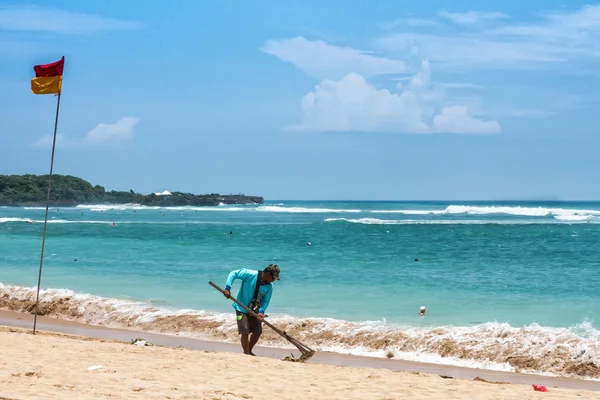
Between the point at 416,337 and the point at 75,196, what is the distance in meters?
141

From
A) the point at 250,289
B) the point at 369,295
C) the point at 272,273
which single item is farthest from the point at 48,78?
the point at 369,295

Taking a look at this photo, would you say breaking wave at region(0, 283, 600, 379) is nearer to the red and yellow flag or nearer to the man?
the man

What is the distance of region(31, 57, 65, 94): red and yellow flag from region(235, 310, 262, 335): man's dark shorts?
16.0 ft

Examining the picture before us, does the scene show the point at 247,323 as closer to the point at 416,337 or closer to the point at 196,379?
the point at 196,379

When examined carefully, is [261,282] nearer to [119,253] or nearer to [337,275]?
[337,275]

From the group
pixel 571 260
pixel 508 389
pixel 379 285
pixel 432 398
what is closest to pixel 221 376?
pixel 432 398

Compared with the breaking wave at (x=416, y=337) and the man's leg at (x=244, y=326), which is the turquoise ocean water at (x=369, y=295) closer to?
the breaking wave at (x=416, y=337)

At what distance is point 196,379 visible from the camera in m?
7.94

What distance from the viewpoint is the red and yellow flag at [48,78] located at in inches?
452

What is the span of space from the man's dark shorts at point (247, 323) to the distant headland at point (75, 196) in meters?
124

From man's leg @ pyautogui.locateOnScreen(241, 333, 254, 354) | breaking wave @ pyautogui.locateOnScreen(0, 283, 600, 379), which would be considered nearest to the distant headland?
breaking wave @ pyautogui.locateOnScreen(0, 283, 600, 379)

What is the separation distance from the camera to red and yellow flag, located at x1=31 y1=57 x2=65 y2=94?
452 inches

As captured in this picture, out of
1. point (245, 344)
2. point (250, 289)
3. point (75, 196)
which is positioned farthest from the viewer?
point (75, 196)

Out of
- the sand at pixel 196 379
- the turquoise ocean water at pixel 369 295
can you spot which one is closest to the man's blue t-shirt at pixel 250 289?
the sand at pixel 196 379
